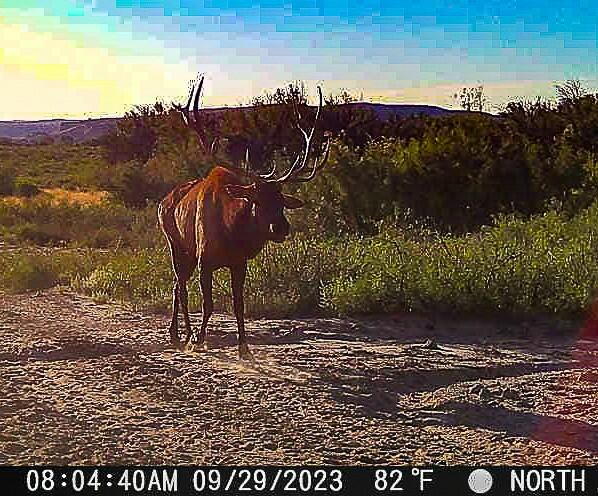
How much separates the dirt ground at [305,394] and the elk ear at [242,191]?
5.01ft

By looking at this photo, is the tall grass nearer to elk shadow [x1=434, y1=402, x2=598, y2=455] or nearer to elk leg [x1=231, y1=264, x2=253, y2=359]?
elk leg [x1=231, y1=264, x2=253, y2=359]

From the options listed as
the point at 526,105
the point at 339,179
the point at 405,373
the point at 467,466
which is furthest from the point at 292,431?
the point at 526,105

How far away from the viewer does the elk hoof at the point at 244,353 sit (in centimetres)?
906

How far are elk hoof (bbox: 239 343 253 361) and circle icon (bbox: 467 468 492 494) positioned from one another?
354cm

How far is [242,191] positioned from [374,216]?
10.2 metres

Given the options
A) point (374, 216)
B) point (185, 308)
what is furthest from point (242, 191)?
point (374, 216)

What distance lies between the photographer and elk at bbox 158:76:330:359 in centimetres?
863

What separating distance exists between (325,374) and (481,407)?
5.12 feet

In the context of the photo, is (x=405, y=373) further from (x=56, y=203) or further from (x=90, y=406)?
(x=56, y=203)

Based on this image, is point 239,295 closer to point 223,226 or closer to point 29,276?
point 223,226

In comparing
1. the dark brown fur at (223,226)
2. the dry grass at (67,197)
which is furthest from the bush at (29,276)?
the dry grass at (67,197)

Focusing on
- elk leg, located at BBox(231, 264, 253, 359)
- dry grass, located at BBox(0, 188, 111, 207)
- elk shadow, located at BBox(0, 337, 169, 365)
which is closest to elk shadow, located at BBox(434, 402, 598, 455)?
elk leg, located at BBox(231, 264, 253, 359)

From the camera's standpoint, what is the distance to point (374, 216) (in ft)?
61.5

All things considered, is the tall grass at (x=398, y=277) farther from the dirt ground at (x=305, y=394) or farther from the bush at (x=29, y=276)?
the dirt ground at (x=305, y=394)
